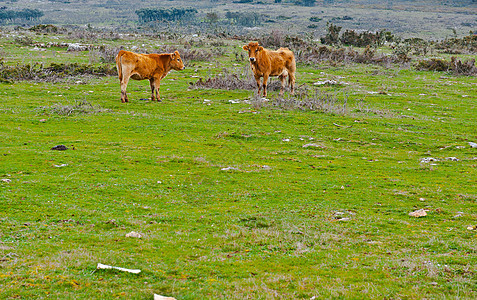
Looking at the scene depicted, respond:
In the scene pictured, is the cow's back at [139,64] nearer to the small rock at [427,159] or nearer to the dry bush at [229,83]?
the dry bush at [229,83]

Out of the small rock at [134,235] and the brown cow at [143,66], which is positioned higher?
the brown cow at [143,66]

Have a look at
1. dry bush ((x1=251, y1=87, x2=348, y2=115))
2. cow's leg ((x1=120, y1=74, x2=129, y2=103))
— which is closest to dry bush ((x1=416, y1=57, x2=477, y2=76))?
dry bush ((x1=251, y1=87, x2=348, y2=115))

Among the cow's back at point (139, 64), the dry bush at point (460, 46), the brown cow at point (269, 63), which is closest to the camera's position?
the cow's back at point (139, 64)

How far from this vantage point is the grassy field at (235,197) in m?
6.90

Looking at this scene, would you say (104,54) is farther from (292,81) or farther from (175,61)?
(292,81)

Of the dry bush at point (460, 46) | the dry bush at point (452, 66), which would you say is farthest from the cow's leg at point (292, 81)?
the dry bush at point (460, 46)

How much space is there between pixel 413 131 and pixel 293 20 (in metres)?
102

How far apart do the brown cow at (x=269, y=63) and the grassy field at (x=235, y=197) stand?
89.4 inches

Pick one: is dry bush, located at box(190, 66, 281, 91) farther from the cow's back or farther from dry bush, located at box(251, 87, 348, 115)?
the cow's back

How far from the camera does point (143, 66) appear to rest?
24.6 m

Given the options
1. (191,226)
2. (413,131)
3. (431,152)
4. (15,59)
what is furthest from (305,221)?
(15,59)

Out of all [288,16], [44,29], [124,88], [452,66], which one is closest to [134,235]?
[124,88]

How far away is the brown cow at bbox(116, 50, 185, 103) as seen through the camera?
24.1 m

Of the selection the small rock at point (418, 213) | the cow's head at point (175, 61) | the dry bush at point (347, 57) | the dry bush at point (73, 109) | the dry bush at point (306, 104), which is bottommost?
the small rock at point (418, 213)
